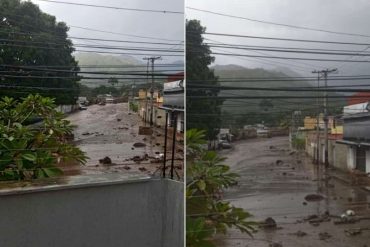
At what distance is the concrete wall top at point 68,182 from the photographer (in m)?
2.09

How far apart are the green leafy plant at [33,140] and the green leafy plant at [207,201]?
1.91 ft

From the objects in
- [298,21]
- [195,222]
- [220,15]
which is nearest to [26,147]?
[195,222]

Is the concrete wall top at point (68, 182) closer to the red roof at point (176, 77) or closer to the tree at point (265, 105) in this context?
the red roof at point (176, 77)

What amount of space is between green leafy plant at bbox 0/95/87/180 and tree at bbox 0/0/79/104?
6 cm

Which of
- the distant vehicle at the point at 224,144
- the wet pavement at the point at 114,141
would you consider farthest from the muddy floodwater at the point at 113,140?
the distant vehicle at the point at 224,144

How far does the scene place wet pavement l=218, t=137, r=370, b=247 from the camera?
227 centimetres

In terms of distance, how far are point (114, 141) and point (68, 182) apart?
1.06 feet

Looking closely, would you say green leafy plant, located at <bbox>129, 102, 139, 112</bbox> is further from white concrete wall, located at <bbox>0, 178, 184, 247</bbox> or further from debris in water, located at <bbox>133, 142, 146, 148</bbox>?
white concrete wall, located at <bbox>0, 178, 184, 247</bbox>

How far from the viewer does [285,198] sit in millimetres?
2287

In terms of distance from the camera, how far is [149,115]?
2420 millimetres

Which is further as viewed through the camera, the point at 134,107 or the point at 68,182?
the point at 134,107

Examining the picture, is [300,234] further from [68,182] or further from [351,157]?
[68,182]

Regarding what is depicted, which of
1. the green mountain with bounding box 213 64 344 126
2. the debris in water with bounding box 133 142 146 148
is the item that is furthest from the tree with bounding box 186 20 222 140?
the debris in water with bounding box 133 142 146 148

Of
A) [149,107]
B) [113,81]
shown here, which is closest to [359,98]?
[149,107]
